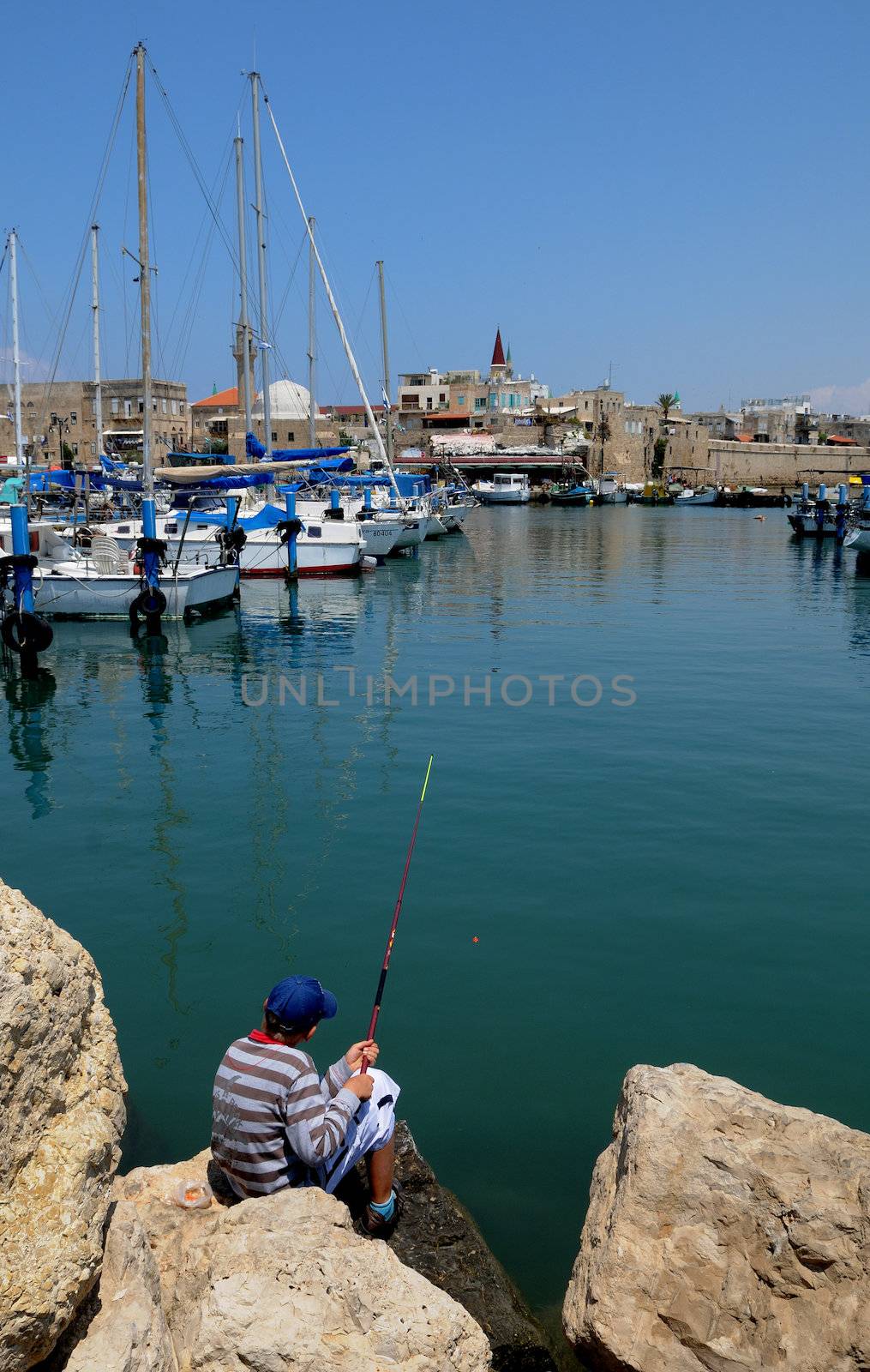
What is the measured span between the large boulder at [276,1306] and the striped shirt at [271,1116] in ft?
1.04

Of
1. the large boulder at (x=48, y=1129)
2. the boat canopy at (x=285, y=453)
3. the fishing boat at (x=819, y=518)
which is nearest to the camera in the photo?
the large boulder at (x=48, y=1129)

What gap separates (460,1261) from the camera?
168 inches

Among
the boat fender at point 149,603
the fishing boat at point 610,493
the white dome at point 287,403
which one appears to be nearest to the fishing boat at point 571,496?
the fishing boat at point 610,493

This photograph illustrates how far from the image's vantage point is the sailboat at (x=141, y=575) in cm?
2162

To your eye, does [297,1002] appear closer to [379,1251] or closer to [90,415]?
[379,1251]

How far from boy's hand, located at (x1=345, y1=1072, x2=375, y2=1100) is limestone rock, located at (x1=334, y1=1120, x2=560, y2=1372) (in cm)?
60

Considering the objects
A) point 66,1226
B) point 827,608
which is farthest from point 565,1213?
point 827,608

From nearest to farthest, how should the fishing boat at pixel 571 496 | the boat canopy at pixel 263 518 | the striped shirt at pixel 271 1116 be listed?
the striped shirt at pixel 271 1116
the boat canopy at pixel 263 518
the fishing boat at pixel 571 496

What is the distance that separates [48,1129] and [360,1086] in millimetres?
1254

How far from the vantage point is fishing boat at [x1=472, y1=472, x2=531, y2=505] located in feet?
268

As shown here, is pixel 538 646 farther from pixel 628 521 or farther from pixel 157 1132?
pixel 628 521

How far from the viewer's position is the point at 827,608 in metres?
26.2

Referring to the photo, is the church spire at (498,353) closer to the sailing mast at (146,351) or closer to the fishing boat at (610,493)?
the fishing boat at (610,493)

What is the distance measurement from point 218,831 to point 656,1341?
6683 millimetres
